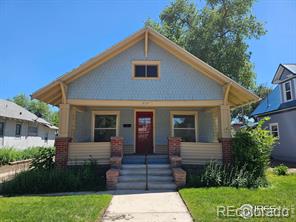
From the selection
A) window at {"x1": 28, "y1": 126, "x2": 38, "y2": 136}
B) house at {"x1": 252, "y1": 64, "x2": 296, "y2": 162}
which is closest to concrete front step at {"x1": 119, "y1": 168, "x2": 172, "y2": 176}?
house at {"x1": 252, "y1": 64, "x2": 296, "y2": 162}

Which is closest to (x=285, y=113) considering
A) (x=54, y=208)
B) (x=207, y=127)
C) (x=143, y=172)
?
(x=207, y=127)

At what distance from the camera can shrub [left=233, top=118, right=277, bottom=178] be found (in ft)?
27.3

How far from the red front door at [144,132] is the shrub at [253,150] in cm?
451

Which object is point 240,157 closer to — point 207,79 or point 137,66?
point 207,79

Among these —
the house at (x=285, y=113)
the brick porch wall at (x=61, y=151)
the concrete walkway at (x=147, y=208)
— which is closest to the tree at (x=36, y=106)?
the brick porch wall at (x=61, y=151)

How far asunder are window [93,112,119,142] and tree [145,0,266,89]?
520 inches

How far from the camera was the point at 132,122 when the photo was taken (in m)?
11.8

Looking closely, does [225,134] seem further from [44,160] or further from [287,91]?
[287,91]

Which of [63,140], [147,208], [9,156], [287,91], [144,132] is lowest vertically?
[147,208]

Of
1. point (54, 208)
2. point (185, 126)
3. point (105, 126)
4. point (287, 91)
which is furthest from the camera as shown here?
point (287, 91)

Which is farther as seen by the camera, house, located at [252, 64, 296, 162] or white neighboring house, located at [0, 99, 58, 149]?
white neighboring house, located at [0, 99, 58, 149]

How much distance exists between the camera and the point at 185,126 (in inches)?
470

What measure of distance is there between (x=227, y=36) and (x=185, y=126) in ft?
48.7

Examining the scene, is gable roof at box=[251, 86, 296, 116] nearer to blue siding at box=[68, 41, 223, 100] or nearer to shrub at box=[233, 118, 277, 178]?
shrub at box=[233, 118, 277, 178]
